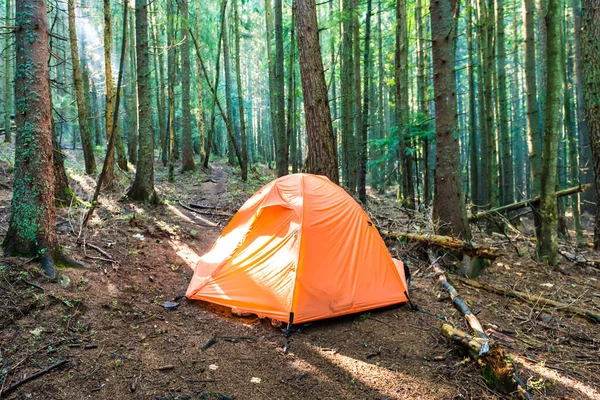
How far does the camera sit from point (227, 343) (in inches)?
149

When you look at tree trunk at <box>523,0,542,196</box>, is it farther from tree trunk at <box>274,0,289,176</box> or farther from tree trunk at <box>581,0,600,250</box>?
tree trunk at <box>274,0,289,176</box>

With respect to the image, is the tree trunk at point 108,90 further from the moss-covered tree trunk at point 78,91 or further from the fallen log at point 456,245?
the fallen log at point 456,245

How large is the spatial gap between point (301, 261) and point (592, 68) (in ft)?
18.2

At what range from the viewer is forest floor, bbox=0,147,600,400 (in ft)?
9.74

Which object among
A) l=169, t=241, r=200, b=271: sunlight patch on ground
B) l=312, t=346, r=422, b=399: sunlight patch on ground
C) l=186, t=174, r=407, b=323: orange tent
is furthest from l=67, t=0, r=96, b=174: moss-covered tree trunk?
l=312, t=346, r=422, b=399: sunlight patch on ground

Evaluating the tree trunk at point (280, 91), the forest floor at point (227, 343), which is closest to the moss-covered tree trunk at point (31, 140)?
the forest floor at point (227, 343)

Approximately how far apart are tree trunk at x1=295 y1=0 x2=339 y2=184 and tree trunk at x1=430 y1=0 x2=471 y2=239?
1.93 m

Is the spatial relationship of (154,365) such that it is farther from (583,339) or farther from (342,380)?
(583,339)

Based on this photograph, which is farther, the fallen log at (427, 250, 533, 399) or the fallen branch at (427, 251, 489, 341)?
the fallen branch at (427, 251, 489, 341)

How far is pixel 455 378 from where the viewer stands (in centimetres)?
320

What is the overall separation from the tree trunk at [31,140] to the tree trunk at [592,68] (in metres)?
7.53

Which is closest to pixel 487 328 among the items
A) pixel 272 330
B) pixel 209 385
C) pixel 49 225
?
pixel 272 330

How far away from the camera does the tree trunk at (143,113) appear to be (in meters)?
7.84

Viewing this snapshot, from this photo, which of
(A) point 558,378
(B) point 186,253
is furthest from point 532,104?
(B) point 186,253
